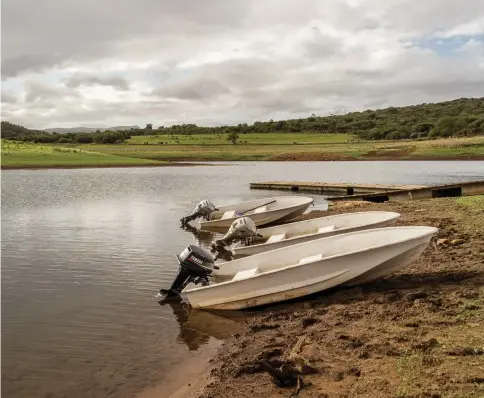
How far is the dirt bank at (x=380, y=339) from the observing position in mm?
5898

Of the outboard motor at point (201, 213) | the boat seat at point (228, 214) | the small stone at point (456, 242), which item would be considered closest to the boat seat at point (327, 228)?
the small stone at point (456, 242)

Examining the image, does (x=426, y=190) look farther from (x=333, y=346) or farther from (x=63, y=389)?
(x=63, y=389)

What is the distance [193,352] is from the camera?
862 centimetres

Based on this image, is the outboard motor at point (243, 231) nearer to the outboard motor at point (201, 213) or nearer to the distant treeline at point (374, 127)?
the outboard motor at point (201, 213)

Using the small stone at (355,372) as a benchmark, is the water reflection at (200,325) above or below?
below

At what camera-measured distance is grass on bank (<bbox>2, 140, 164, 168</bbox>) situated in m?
67.6

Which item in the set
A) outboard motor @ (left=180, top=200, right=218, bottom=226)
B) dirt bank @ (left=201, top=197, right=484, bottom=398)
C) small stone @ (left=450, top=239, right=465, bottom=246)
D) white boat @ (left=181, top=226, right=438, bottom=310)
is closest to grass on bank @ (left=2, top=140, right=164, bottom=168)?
outboard motor @ (left=180, top=200, right=218, bottom=226)

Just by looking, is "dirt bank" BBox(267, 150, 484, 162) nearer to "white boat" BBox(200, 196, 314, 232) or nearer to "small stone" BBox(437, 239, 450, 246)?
"white boat" BBox(200, 196, 314, 232)

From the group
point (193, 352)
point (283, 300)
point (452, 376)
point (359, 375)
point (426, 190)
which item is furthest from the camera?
point (426, 190)

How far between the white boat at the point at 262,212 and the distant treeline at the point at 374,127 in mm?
90096

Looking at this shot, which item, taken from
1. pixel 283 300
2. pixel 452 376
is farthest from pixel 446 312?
pixel 283 300

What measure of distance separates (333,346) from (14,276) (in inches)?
390

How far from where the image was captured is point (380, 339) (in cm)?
729

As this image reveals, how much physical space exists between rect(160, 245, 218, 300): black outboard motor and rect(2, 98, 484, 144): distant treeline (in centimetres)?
10145
